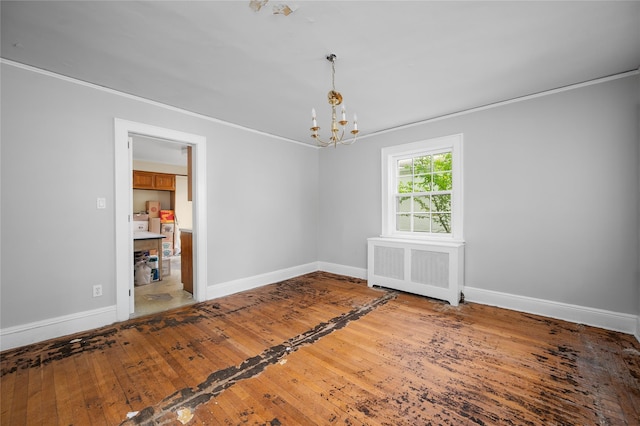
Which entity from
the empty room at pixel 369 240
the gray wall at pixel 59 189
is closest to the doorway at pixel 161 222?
the empty room at pixel 369 240

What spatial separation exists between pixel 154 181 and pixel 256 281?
4872mm

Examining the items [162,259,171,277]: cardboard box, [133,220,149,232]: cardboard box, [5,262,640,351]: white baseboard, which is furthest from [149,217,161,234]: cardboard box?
[5,262,640,351]: white baseboard

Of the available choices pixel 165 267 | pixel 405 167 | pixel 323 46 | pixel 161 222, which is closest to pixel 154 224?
pixel 161 222

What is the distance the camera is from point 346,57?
91.0 inches

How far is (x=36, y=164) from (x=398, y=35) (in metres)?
3.54

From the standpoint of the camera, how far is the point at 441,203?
3.99 metres

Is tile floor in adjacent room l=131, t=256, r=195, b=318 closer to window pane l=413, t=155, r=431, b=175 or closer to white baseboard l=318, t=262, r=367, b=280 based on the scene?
white baseboard l=318, t=262, r=367, b=280

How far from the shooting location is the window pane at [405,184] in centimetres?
433

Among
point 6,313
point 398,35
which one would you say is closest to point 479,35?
point 398,35

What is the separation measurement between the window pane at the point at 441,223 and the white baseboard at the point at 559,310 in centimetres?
88

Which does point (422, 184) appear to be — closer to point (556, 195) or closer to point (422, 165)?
point (422, 165)

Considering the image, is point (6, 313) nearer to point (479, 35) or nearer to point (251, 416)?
point (251, 416)

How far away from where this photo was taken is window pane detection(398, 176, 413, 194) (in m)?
4.33

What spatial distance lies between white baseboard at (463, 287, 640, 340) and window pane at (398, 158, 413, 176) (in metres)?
1.99
